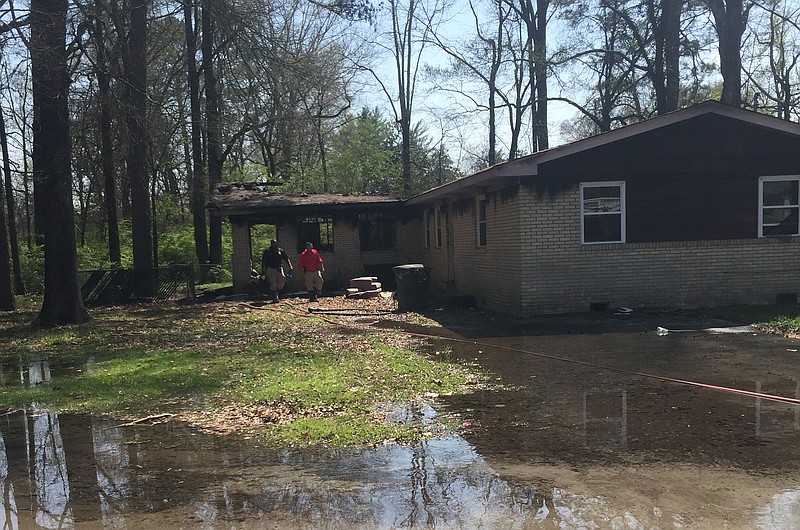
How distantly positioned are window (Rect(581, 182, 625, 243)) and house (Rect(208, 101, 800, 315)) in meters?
0.02

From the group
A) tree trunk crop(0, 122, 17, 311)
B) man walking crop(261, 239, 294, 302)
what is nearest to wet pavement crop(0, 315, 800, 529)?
man walking crop(261, 239, 294, 302)

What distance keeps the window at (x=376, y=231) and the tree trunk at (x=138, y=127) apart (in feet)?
24.6

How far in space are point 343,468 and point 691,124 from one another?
39.4 ft

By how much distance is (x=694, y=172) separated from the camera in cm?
1371

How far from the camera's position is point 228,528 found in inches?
157

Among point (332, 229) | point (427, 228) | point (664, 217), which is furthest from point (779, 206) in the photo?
point (332, 229)

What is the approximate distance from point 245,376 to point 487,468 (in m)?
4.53

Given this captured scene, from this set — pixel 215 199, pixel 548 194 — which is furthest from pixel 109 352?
pixel 215 199

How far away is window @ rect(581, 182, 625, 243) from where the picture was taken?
539 inches

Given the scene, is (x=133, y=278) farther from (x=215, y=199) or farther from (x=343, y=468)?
(x=343, y=468)

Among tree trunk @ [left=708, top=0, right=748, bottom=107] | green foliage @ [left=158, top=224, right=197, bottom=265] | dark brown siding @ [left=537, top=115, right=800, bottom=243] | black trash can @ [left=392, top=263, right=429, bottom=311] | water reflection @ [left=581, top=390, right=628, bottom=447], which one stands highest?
tree trunk @ [left=708, top=0, right=748, bottom=107]

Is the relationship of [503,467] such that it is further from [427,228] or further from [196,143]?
[196,143]

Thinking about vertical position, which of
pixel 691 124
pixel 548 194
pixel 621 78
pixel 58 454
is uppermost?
pixel 621 78

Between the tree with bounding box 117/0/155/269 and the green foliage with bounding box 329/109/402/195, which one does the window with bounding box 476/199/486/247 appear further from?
the green foliage with bounding box 329/109/402/195
